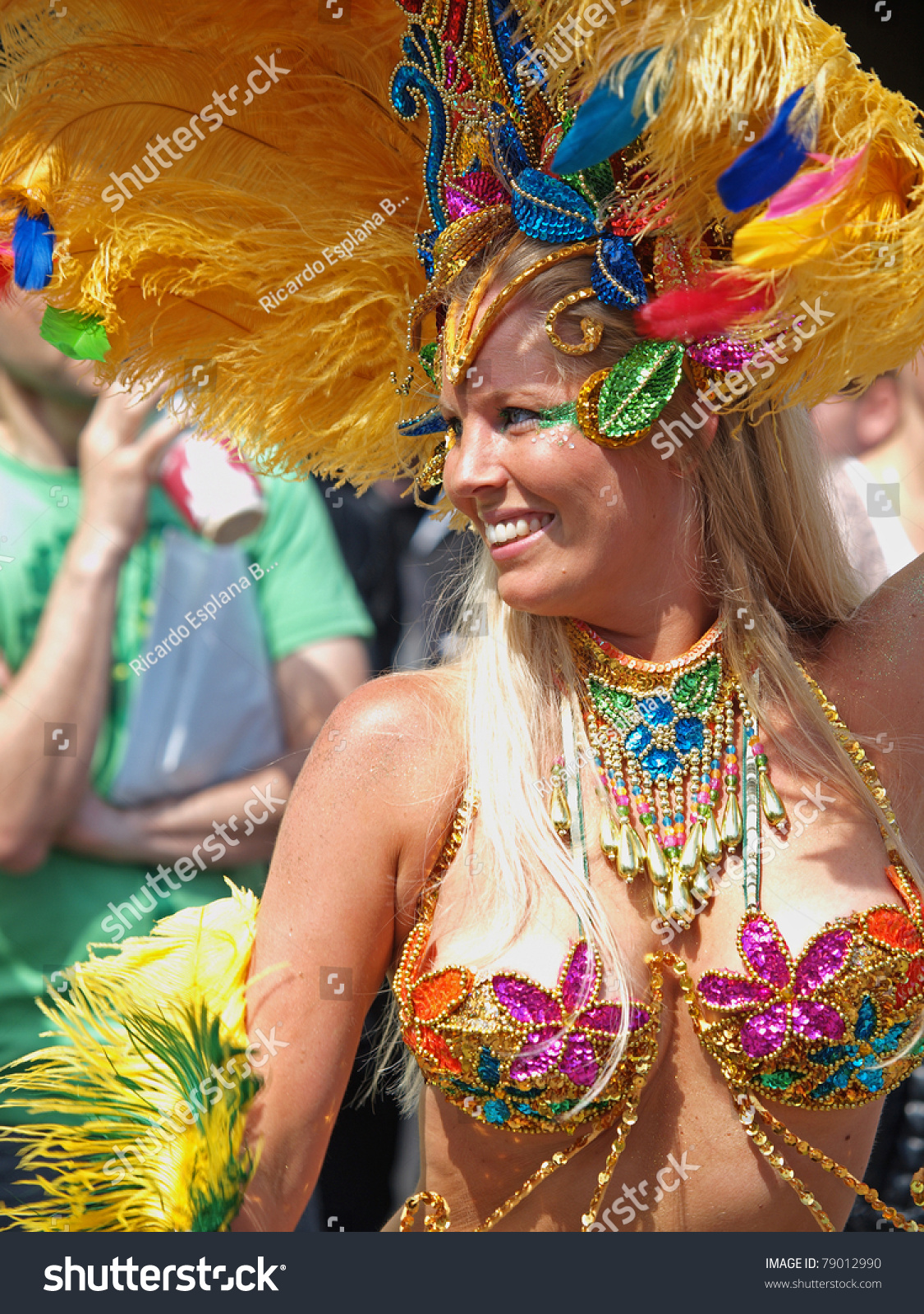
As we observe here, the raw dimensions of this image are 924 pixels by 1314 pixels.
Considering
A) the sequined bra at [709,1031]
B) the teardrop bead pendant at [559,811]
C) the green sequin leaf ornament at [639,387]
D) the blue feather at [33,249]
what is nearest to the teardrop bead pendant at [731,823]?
the sequined bra at [709,1031]

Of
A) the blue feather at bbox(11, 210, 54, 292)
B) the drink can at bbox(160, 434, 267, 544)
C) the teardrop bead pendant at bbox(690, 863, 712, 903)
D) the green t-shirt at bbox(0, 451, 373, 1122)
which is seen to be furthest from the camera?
the drink can at bbox(160, 434, 267, 544)

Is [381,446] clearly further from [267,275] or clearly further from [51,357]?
[51,357]

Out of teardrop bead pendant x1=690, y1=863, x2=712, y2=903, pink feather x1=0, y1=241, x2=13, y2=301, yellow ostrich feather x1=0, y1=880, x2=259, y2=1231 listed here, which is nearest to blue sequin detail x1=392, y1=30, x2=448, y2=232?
pink feather x1=0, y1=241, x2=13, y2=301

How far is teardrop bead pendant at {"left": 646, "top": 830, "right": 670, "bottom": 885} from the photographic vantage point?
5.54 ft

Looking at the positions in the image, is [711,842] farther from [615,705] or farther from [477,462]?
[477,462]

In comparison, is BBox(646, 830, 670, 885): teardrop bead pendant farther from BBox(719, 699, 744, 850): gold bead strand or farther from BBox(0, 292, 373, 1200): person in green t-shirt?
BBox(0, 292, 373, 1200): person in green t-shirt

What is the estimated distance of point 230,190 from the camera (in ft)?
5.93

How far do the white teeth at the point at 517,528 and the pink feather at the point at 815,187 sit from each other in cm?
45

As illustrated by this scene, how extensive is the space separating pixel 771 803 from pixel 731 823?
6cm

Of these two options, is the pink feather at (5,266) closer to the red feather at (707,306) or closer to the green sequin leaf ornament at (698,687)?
the red feather at (707,306)

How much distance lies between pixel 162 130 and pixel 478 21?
48cm

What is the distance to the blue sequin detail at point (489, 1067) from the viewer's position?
61.5 inches

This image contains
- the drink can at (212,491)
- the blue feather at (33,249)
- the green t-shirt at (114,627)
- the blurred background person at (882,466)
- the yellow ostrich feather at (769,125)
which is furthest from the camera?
the blurred background person at (882,466)
